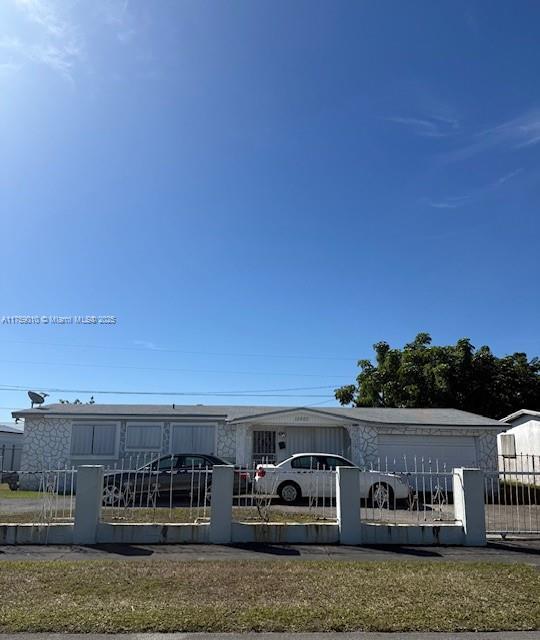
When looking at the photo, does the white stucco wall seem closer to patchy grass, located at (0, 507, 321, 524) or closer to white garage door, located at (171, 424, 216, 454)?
white garage door, located at (171, 424, 216, 454)

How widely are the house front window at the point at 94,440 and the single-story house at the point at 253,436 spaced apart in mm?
36

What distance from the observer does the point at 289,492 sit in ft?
52.1

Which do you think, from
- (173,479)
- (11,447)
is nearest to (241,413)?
(173,479)

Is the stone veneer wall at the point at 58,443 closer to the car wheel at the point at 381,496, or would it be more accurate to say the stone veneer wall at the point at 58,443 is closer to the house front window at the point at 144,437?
the house front window at the point at 144,437

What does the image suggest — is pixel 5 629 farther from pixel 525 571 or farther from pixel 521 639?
pixel 525 571

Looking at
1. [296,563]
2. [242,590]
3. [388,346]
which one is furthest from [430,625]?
[388,346]

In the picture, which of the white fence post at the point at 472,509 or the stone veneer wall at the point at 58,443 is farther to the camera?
the stone veneer wall at the point at 58,443

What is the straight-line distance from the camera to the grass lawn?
5.37 metres

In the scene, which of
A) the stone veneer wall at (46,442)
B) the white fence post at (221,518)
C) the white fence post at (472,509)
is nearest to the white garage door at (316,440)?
the stone veneer wall at (46,442)

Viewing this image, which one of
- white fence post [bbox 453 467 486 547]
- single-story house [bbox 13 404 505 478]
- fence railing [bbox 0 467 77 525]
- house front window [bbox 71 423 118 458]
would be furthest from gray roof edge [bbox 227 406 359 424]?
white fence post [bbox 453 467 486 547]

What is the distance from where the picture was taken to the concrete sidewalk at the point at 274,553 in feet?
27.1

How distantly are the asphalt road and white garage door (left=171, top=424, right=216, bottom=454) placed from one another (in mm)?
12844

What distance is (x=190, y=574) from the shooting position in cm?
711

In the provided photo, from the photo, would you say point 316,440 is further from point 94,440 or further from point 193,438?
point 94,440
